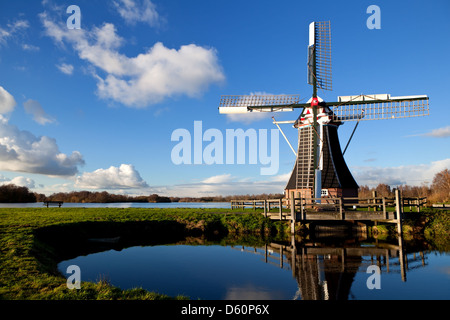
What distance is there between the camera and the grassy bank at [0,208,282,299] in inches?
305

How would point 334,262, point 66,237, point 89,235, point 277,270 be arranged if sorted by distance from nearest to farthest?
point 277,270
point 334,262
point 66,237
point 89,235

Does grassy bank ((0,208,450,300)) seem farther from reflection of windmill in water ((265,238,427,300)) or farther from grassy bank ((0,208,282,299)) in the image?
reflection of windmill in water ((265,238,427,300))

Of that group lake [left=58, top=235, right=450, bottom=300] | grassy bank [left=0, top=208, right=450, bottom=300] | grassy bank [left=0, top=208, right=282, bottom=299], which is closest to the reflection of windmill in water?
lake [left=58, top=235, right=450, bottom=300]

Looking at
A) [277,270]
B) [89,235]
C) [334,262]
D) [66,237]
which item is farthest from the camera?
[89,235]

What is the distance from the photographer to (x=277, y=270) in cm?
1277

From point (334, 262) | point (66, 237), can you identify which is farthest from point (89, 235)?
point (334, 262)

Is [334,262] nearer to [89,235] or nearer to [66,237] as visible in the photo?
[89,235]

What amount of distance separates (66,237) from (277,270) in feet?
45.4

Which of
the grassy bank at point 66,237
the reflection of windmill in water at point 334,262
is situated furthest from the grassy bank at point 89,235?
the reflection of windmill in water at point 334,262

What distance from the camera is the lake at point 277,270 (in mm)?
10008

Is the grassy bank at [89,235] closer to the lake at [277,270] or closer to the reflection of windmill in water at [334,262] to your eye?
the lake at [277,270]

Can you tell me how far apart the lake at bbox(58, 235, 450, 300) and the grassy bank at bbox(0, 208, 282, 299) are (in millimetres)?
1846
